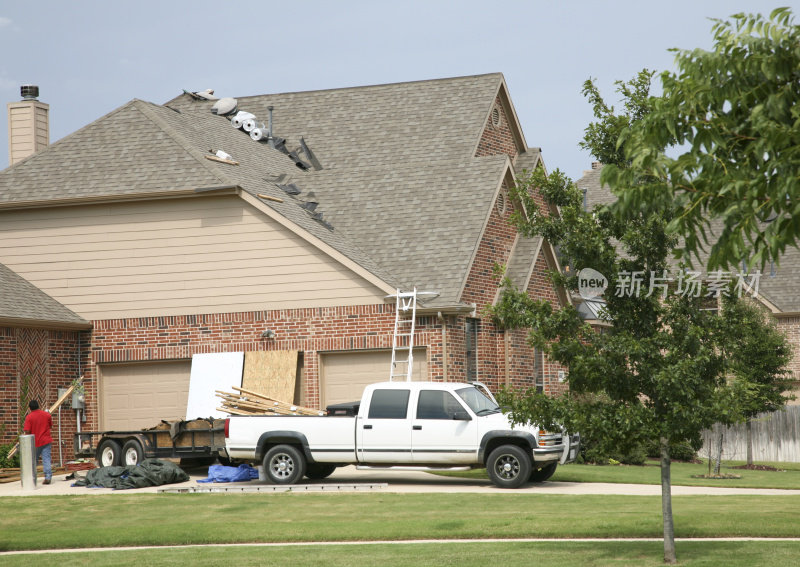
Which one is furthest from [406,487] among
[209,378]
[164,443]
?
[209,378]

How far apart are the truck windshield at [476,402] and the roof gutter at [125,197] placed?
8.08m

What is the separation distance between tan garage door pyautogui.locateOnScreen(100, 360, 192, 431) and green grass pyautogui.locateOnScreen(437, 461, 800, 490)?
7.17 metres

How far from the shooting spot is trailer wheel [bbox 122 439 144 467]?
879 inches

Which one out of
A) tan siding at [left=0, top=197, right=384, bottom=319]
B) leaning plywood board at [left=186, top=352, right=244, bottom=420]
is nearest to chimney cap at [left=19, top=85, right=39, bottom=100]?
tan siding at [left=0, top=197, right=384, bottom=319]

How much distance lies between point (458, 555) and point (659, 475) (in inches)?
450

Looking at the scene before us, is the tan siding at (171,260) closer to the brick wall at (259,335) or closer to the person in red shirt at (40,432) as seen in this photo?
the brick wall at (259,335)

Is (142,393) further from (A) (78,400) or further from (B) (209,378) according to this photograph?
(B) (209,378)

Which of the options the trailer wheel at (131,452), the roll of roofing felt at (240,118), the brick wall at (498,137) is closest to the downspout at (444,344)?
the trailer wheel at (131,452)

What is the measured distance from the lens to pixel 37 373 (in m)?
25.2

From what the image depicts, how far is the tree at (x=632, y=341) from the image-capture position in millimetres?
12336

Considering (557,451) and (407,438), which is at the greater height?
(407,438)

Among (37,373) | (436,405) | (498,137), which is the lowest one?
(436,405)

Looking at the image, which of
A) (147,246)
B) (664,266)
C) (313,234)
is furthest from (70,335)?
(664,266)

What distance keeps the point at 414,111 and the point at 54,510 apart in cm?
1743
